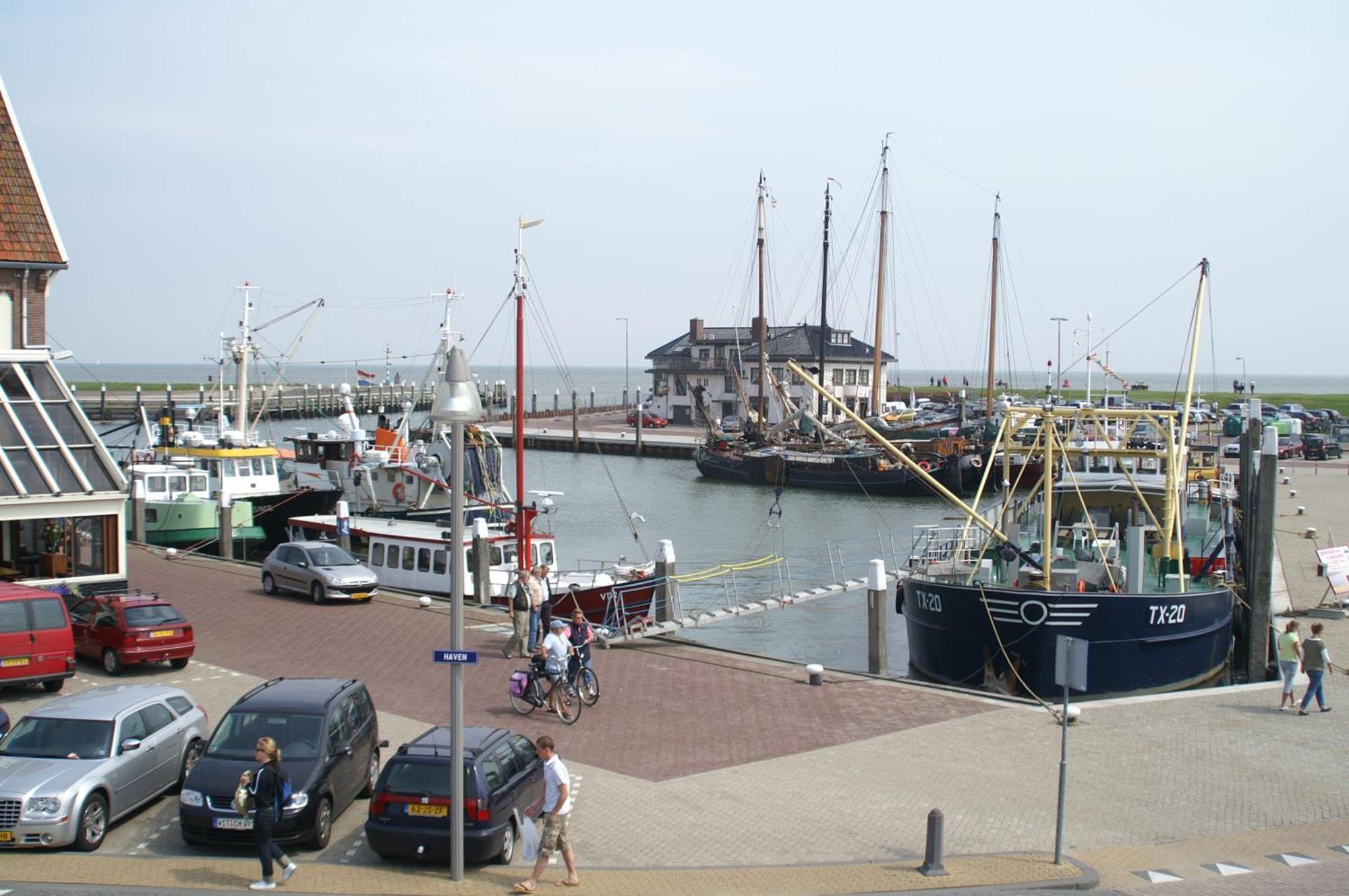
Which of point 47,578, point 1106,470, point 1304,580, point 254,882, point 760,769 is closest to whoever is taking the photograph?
point 254,882

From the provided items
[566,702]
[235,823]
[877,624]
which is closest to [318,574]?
[566,702]

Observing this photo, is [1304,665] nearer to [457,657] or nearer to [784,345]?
[457,657]

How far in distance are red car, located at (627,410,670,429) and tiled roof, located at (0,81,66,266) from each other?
78.1 metres

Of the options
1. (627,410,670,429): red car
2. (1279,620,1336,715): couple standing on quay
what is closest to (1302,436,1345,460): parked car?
(627,410,670,429): red car

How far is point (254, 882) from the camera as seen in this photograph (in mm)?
12234

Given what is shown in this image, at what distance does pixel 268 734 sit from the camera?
44.6ft

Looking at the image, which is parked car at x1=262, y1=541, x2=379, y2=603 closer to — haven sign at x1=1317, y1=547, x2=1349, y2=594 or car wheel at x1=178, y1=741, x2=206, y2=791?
car wheel at x1=178, y1=741, x2=206, y2=791

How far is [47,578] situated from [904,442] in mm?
54306

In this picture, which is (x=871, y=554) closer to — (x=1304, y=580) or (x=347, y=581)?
(x=1304, y=580)

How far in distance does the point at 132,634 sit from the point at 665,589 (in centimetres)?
1050

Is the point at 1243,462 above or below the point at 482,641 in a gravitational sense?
above

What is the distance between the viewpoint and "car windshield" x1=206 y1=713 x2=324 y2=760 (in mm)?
13438

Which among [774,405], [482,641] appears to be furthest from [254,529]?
[774,405]

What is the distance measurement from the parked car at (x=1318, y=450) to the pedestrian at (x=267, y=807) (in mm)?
87761
